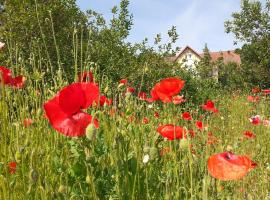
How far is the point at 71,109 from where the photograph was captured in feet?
3.79

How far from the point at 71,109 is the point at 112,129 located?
923mm

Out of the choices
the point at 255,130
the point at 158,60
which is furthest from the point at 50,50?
the point at 255,130

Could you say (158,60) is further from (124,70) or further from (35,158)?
(35,158)

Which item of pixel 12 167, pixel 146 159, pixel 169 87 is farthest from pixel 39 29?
pixel 146 159

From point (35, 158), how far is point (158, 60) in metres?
7.08

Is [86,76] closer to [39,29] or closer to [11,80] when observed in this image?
[11,80]

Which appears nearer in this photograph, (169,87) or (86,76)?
(169,87)

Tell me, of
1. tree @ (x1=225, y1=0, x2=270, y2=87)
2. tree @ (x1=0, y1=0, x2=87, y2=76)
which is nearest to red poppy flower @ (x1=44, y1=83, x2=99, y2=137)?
tree @ (x1=0, y1=0, x2=87, y2=76)

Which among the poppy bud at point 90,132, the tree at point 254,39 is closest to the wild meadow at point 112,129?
the poppy bud at point 90,132

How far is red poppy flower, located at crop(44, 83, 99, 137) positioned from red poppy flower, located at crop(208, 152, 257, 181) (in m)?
0.35

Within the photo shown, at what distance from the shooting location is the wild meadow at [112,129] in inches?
48.8

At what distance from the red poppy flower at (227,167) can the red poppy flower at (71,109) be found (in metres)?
0.35

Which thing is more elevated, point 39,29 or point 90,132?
point 39,29

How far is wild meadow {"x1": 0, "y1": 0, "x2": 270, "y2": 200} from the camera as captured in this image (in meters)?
1.24
